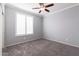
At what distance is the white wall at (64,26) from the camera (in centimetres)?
248

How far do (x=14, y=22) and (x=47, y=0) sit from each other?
188cm

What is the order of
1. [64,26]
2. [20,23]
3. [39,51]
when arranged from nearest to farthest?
1. [39,51]
2. [20,23]
3. [64,26]

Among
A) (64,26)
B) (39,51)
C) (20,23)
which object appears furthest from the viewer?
(64,26)

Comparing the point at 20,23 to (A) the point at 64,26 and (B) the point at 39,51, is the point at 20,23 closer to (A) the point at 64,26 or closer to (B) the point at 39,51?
(B) the point at 39,51

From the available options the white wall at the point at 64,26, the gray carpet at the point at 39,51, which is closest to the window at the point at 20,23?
the gray carpet at the point at 39,51

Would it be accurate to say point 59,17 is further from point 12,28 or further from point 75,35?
point 12,28

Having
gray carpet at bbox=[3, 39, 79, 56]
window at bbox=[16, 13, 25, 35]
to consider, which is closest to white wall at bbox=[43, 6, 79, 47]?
gray carpet at bbox=[3, 39, 79, 56]

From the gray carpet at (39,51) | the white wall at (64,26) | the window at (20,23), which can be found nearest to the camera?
the gray carpet at (39,51)

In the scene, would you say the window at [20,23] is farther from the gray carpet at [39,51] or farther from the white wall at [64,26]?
the white wall at [64,26]

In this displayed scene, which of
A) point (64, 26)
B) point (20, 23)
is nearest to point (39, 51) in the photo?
point (20, 23)

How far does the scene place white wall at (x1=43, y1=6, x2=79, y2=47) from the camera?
248 cm

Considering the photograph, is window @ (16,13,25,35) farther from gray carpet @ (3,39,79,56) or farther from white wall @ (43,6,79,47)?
white wall @ (43,6,79,47)

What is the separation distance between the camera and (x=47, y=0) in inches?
20.2

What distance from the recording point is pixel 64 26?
9.55 feet
